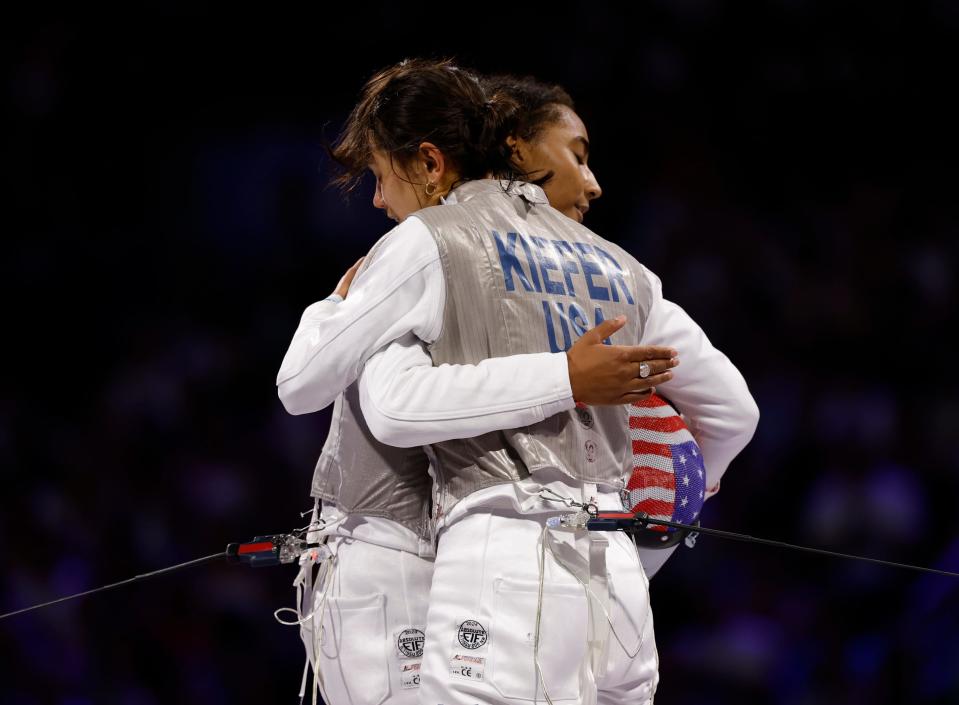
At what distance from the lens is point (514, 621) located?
1.07 metres

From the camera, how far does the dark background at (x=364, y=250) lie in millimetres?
2523

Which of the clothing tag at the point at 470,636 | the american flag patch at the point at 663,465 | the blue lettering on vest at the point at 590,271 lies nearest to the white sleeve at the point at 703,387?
the american flag patch at the point at 663,465

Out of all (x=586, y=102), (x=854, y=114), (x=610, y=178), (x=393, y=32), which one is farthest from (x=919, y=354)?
(x=393, y=32)

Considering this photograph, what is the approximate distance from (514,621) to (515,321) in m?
0.36

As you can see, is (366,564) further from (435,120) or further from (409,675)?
(435,120)

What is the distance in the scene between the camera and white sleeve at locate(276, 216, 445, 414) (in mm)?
1140

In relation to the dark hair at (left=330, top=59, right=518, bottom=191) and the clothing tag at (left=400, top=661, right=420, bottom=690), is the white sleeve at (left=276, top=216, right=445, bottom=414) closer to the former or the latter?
the dark hair at (left=330, top=59, right=518, bottom=191)

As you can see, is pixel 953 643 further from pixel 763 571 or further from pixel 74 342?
pixel 74 342

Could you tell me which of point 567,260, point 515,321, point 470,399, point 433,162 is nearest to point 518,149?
point 433,162

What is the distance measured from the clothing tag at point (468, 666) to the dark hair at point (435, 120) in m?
0.69

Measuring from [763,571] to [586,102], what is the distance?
1473 millimetres

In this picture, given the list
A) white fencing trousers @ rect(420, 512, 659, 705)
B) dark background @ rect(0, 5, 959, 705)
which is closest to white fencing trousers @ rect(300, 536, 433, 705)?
white fencing trousers @ rect(420, 512, 659, 705)

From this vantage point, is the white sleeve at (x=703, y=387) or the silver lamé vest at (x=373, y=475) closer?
the silver lamé vest at (x=373, y=475)

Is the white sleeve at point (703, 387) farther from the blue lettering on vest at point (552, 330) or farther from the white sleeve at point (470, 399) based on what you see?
the white sleeve at point (470, 399)
